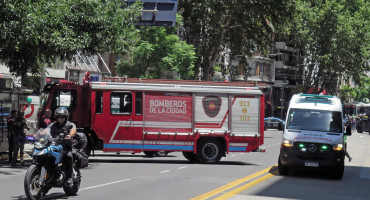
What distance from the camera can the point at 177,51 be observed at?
44.1 metres

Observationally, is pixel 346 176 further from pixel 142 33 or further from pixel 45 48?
pixel 142 33

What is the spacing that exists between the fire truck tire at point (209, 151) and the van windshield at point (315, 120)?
4.05 meters

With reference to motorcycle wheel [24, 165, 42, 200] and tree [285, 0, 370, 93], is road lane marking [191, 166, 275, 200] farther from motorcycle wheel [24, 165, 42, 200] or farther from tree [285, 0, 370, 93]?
tree [285, 0, 370, 93]

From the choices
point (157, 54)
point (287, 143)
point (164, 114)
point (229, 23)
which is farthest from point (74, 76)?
point (287, 143)

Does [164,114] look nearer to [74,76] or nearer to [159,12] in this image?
[159,12]

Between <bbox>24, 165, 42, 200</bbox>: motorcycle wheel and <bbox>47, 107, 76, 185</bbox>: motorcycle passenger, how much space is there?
2.50ft

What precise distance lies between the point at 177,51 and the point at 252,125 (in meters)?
19.7

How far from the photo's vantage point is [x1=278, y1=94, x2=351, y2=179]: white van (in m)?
20.1

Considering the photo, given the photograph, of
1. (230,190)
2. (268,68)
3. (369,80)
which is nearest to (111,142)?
(230,190)

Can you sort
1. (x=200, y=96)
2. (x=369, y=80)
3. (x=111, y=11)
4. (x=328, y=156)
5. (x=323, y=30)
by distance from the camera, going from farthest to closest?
(x=369, y=80), (x=323, y=30), (x=200, y=96), (x=111, y=11), (x=328, y=156)

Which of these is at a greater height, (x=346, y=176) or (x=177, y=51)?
(x=177, y=51)

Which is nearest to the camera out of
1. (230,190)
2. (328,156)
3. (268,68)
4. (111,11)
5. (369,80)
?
(230,190)

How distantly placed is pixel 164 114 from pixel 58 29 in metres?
4.97

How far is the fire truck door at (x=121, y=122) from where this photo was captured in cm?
2411
